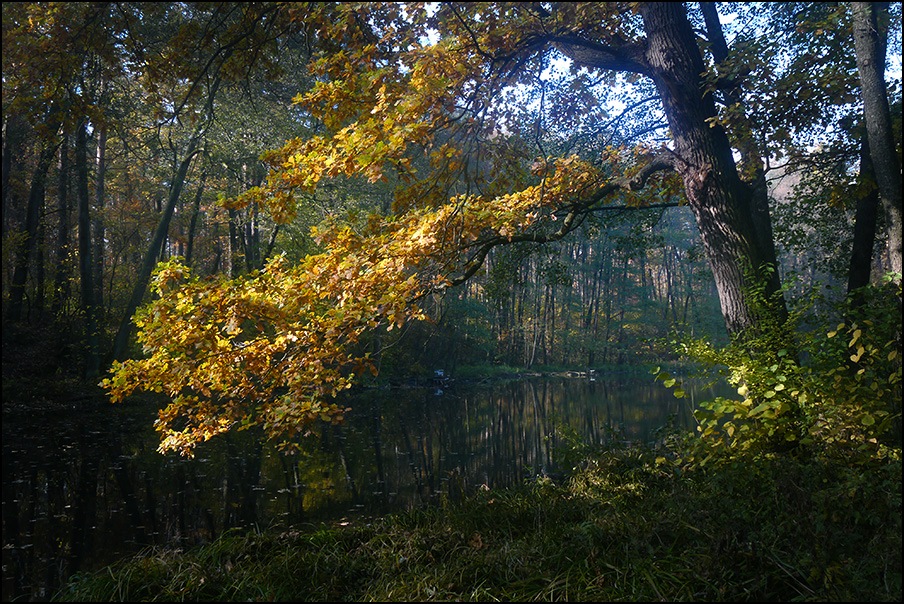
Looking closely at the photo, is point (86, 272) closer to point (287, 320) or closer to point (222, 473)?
point (222, 473)

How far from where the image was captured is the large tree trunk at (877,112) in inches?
162

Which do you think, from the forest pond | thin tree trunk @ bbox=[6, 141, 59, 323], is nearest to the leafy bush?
the forest pond

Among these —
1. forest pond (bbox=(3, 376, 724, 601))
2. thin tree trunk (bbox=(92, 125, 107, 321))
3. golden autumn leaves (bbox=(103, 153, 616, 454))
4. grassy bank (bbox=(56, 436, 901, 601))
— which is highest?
thin tree trunk (bbox=(92, 125, 107, 321))

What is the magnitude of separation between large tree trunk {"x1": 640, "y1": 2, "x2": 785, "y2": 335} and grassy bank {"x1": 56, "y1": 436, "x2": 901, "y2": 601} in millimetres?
1528

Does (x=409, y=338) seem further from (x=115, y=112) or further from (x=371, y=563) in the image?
(x=371, y=563)

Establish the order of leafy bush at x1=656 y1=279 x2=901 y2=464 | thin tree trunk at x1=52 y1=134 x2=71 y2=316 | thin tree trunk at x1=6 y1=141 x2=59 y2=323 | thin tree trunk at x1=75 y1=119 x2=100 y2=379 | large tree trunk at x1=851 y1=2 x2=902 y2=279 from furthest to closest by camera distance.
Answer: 1. thin tree trunk at x1=52 y1=134 x2=71 y2=316
2. thin tree trunk at x1=6 y1=141 x2=59 y2=323
3. thin tree trunk at x1=75 y1=119 x2=100 y2=379
4. large tree trunk at x1=851 y1=2 x2=902 y2=279
5. leafy bush at x1=656 y1=279 x2=901 y2=464

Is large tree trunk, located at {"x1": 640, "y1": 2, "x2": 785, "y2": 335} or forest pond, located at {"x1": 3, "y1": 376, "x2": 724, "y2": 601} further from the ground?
large tree trunk, located at {"x1": 640, "y1": 2, "x2": 785, "y2": 335}

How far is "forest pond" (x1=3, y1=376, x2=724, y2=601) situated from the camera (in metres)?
5.77

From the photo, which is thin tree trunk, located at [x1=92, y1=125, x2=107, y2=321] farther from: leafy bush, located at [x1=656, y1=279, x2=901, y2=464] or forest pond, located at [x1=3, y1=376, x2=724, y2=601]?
leafy bush, located at [x1=656, y1=279, x2=901, y2=464]

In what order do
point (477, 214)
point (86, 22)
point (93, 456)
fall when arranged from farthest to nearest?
point (93, 456) → point (477, 214) → point (86, 22)

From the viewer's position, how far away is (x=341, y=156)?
14.2ft

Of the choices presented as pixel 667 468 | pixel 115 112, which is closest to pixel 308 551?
pixel 667 468

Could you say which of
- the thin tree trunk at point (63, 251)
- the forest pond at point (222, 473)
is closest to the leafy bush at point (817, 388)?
the forest pond at point (222, 473)

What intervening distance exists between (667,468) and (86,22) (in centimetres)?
610
